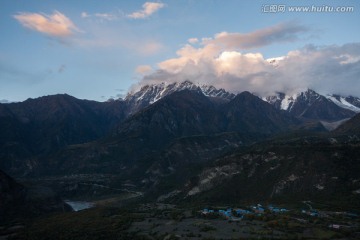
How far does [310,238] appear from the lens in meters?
189

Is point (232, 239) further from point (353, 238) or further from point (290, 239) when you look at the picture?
point (353, 238)

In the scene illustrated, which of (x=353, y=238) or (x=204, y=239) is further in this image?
(x=204, y=239)

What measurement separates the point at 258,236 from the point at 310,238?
21059 mm

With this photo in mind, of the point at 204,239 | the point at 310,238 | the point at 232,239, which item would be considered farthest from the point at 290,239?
the point at 204,239

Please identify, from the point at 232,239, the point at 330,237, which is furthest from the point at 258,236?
the point at 330,237

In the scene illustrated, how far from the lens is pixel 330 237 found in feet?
625

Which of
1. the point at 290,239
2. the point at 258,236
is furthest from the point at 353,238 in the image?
the point at 258,236

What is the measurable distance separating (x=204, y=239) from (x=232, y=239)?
13.0 metres

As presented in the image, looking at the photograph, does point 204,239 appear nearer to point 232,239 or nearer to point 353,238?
point 232,239

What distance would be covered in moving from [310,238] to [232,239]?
3090cm

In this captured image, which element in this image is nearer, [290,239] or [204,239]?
[290,239]

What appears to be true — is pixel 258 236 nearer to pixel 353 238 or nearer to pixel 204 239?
pixel 204 239

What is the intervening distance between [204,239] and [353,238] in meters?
59.3

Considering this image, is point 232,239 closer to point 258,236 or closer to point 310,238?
point 258,236
